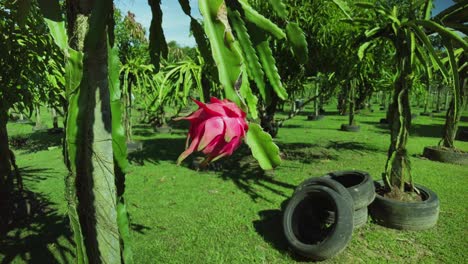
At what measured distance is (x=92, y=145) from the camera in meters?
1.40

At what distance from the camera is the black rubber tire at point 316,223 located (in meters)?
3.10

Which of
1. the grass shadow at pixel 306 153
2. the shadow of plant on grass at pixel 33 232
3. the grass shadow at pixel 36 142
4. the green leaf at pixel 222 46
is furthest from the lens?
the grass shadow at pixel 36 142

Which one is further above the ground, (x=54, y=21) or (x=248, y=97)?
(x=54, y=21)

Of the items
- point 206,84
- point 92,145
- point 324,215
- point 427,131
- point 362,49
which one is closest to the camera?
point 92,145

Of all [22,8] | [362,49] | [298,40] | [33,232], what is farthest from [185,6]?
[33,232]

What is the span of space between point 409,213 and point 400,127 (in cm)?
102

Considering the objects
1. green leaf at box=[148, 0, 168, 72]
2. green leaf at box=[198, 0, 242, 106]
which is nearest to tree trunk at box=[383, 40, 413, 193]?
green leaf at box=[148, 0, 168, 72]

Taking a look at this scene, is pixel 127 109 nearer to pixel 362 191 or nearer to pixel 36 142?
pixel 36 142

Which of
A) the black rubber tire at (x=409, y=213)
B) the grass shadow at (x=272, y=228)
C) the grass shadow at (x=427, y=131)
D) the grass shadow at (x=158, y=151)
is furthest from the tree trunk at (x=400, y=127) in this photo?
the grass shadow at (x=427, y=131)

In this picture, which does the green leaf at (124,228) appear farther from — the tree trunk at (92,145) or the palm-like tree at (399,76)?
the palm-like tree at (399,76)

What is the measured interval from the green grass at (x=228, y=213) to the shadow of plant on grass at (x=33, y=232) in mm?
12

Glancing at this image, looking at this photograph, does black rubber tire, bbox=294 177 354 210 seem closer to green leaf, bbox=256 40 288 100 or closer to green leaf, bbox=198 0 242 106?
green leaf, bbox=256 40 288 100

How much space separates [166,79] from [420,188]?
507 centimetres

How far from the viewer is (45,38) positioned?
3428 mm
